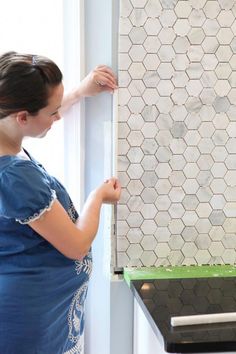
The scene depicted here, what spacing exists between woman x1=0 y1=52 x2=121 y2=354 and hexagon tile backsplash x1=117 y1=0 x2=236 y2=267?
20 centimetres

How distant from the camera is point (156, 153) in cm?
139

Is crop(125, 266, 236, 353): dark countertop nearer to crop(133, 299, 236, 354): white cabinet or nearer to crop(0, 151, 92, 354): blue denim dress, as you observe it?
crop(133, 299, 236, 354): white cabinet

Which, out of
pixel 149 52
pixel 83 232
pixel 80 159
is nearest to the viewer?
pixel 83 232

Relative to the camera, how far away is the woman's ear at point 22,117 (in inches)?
41.4

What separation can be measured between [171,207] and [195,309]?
1.06 feet

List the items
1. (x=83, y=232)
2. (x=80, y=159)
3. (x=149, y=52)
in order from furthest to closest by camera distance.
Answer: (x=80, y=159)
(x=149, y=52)
(x=83, y=232)

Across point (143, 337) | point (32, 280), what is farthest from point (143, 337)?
point (32, 280)

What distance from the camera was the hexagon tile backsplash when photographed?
134 cm

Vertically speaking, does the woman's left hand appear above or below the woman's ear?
above

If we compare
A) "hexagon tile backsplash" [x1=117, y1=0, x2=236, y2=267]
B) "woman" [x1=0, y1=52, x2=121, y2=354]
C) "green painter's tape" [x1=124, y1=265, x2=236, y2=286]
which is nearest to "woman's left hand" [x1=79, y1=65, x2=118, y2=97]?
"hexagon tile backsplash" [x1=117, y1=0, x2=236, y2=267]

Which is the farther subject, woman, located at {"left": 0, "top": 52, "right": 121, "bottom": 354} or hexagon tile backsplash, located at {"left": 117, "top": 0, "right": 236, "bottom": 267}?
hexagon tile backsplash, located at {"left": 117, "top": 0, "right": 236, "bottom": 267}

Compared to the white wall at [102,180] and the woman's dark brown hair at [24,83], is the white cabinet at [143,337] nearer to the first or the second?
the white wall at [102,180]

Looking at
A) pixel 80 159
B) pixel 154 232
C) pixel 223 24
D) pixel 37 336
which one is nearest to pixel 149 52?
pixel 223 24

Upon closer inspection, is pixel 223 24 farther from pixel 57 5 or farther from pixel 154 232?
pixel 154 232
